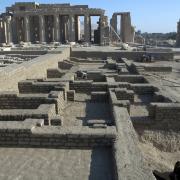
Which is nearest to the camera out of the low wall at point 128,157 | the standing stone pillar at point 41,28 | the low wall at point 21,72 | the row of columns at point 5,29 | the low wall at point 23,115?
the low wall at point 128,157

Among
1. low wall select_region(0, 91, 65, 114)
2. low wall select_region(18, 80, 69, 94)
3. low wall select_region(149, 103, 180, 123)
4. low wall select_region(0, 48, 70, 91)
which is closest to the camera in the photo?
low wall select_region(149, 103, 180, 123)

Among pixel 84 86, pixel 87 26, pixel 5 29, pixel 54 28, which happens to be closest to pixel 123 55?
pixel 84 86

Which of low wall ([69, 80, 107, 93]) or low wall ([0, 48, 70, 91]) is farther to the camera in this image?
low wall ([69, 80, 107, 93])

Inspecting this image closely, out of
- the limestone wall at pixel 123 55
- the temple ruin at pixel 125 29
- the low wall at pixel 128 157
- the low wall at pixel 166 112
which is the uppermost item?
the temple ruin at pixel 125 29

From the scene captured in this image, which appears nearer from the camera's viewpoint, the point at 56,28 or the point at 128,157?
the point at 128,157

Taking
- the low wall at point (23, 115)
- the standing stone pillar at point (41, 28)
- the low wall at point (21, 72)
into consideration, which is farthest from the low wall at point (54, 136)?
the standing stone pillar at point (41, 28)

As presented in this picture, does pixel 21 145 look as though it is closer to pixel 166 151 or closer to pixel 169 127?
pixel 166 151

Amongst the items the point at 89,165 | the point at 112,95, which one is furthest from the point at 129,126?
the point at 112,95

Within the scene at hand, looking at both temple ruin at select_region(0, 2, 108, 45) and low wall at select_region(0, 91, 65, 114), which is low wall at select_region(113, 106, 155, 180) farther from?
temple ruin at select_region(0, 2, 108, 45)

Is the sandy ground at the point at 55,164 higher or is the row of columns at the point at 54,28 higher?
the row of columns at the point at 54,28

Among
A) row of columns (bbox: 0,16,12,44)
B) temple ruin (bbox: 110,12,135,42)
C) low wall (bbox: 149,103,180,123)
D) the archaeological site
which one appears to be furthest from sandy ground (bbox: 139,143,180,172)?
row of columns (bbox: 0,16,12,44)

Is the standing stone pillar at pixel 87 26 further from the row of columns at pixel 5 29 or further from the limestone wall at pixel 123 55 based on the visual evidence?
the limestone wall at pixel 123 55

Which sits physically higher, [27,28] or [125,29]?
[27,28]

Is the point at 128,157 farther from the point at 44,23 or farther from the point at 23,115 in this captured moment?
the point at 44,23
